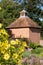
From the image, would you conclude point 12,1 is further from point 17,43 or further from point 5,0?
point 17,43

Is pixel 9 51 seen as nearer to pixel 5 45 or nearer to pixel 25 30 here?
pixel 5 45

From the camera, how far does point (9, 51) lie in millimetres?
4844

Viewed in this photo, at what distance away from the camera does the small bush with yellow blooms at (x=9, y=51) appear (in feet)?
15.8

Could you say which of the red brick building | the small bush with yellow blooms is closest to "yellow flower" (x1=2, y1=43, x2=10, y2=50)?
the small bush with yellow blooms

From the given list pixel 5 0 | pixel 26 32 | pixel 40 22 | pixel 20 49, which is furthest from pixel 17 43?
pixel 40 22

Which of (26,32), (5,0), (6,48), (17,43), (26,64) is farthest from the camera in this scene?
(5,0)

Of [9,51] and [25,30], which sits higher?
[9,51]

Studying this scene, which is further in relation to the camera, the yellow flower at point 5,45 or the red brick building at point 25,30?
the red brick building at point 25,30

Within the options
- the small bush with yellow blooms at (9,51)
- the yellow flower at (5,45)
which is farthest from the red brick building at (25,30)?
the yellow flower at (5,45)

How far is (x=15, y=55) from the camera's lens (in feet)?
16.2

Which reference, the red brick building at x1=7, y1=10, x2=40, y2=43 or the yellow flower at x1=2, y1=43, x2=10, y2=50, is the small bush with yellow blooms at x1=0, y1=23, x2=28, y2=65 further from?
the red brick building at x1=7, y1=10, x2=40, y2=43

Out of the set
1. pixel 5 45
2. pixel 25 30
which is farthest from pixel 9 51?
pixel 25 30

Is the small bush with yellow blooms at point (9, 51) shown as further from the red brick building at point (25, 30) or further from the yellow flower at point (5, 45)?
the red brick building at point (25, 30)

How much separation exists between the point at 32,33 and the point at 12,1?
1007 inches
